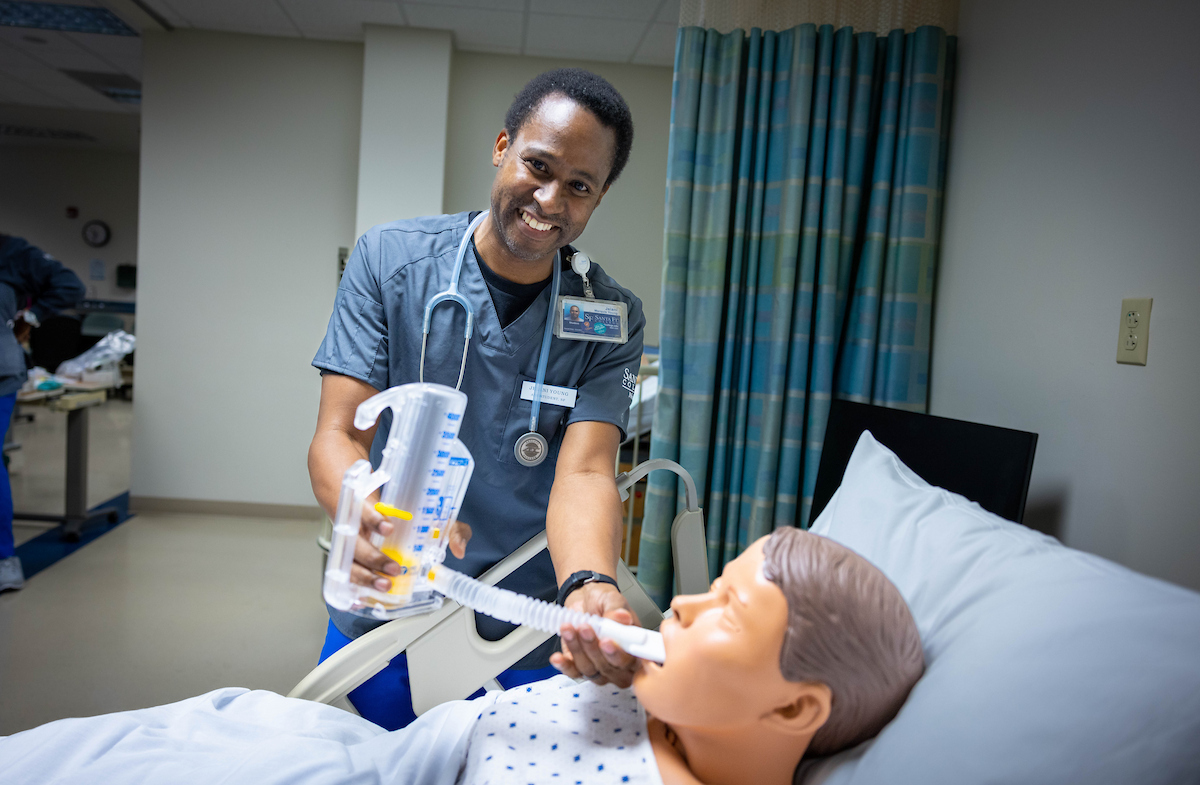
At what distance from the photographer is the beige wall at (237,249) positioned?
386cm

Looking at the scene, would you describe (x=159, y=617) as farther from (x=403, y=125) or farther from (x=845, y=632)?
(x=845, y=632)

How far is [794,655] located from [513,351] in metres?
0.75

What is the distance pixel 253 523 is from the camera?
13.3ft

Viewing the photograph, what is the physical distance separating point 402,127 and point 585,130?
296cm

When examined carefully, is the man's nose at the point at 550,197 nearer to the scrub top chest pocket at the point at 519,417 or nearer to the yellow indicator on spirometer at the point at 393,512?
the scrub top chest pocket at the point at 519,417

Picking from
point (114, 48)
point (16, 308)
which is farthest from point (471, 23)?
point (114, 48)

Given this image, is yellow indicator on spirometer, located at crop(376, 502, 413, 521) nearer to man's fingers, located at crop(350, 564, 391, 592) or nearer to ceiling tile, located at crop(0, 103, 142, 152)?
man's fingers, located at crop(350, 564, 391, 592)

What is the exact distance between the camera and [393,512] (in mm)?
764

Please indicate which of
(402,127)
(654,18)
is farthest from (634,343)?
(402,127)

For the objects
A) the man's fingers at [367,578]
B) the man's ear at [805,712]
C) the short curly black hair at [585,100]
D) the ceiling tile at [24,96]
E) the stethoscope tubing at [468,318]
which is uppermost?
the ceiling tile at [24,96]

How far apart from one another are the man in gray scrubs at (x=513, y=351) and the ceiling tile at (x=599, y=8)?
7.67 ft

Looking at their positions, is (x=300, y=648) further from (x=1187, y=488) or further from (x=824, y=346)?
(x=1187, y=488)

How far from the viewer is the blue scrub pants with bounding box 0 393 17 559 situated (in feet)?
9.65

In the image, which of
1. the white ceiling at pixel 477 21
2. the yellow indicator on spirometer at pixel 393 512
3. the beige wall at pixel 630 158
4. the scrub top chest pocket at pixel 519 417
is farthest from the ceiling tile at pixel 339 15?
the yellow indicator on spirometer at pixel 393 512
